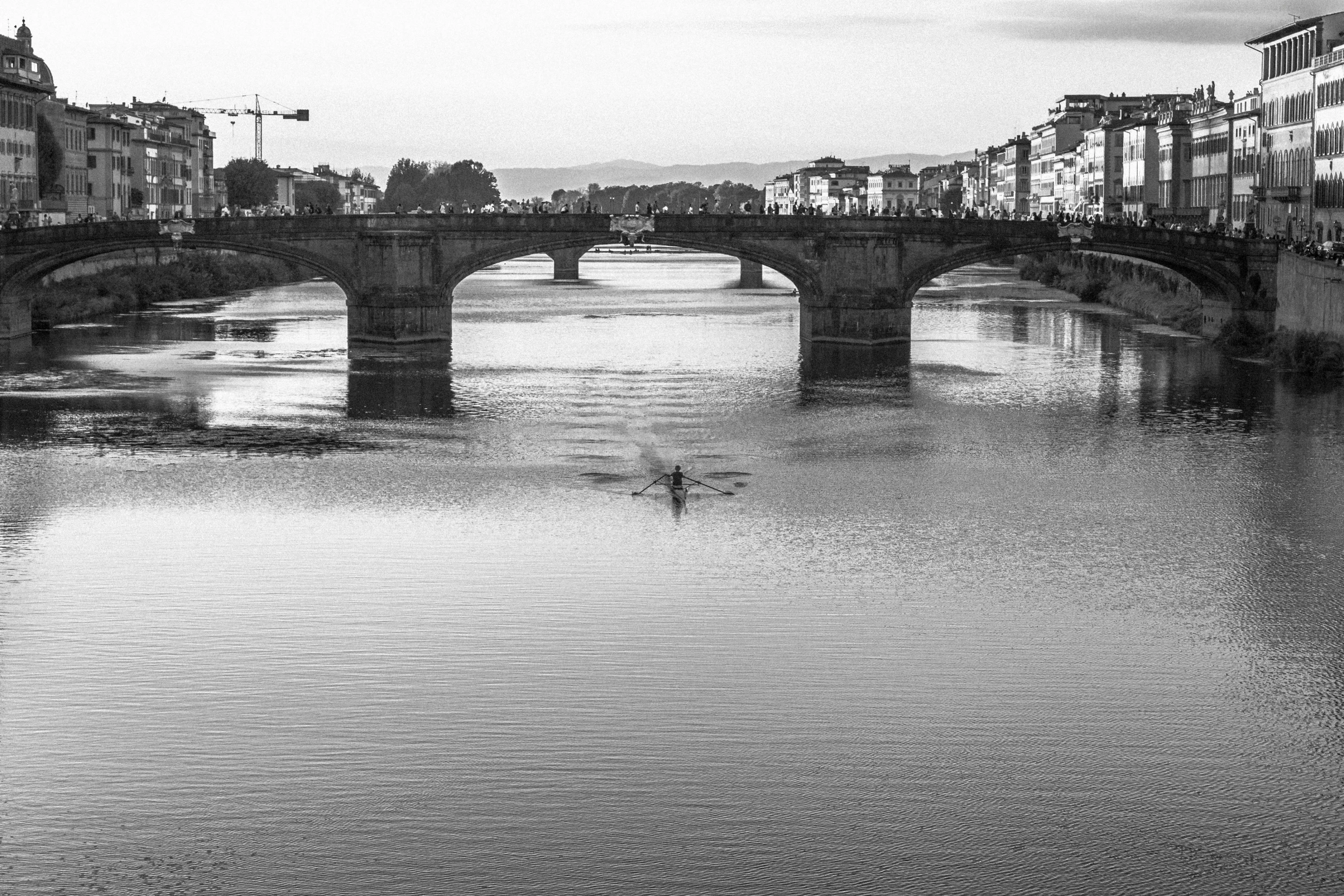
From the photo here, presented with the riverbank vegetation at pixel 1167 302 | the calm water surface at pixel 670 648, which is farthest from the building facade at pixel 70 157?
the riverbank vegetation at pixel 1167 302

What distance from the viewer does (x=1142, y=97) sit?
124 metres

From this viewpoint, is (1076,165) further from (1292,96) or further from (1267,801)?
(1267,801)

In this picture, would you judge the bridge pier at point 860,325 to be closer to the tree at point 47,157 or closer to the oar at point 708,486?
the oar at point 708,486

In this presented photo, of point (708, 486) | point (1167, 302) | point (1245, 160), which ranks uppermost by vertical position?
point (1245, 160)

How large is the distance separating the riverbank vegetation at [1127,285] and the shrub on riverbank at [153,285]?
115ft

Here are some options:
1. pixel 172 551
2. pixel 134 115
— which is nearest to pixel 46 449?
pixel 172 551

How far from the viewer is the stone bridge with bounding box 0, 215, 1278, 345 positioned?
196ft

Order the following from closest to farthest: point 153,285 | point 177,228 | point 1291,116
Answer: point 177,228 → point 1291,116 → point 153,285

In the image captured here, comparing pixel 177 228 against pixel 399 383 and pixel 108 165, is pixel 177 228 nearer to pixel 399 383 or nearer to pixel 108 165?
pixel 399 383

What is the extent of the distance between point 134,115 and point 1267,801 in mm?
103842

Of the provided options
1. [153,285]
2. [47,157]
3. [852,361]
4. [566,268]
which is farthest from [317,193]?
[852,361]

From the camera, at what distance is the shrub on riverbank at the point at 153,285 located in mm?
66938

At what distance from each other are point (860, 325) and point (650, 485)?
28915mm

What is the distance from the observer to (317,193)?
17838cm
